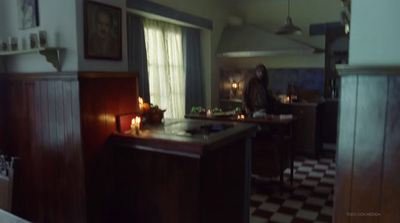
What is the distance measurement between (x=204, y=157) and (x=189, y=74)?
135 inches

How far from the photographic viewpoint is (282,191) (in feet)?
11.9

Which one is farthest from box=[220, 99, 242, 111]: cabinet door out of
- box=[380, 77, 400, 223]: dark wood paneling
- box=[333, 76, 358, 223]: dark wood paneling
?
box=[380, 77, 400, 223]: dark wood paneling

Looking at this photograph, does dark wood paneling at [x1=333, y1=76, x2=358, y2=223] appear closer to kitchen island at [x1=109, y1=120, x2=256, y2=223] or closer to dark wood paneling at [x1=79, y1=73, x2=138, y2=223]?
kitchen island at [x1=109, y1=120, x2=256, y2=223]

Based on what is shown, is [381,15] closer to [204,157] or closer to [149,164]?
[204,157]

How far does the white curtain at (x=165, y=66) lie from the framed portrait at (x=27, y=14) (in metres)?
2.01

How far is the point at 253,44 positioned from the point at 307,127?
1.76 metres

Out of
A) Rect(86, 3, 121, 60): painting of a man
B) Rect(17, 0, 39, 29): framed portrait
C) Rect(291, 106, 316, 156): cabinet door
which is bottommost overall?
Rect(291, 106, 316, 156): cabinet door

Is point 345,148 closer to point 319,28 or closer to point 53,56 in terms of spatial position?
point 53,56

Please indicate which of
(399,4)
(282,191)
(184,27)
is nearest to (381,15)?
(399,4)

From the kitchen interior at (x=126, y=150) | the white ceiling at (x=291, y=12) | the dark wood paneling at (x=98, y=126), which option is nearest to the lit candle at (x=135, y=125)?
the kitchen interior at (x=126, y=150)

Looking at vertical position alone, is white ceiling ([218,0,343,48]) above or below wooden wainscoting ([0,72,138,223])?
above

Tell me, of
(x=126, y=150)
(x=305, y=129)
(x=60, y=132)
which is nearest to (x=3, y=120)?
(x=60, y=132)

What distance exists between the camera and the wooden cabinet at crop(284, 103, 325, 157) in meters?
5.14

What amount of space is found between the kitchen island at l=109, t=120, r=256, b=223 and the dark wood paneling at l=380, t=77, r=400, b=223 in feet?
3.26
